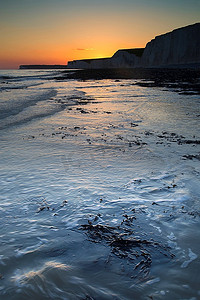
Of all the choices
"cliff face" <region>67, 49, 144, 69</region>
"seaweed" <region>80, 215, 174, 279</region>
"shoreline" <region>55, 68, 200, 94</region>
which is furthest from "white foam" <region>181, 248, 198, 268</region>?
"cliff face" <region>67, 49, 144, 69</region>

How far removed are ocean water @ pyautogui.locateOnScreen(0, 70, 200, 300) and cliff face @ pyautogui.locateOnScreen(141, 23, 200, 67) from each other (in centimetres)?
8399

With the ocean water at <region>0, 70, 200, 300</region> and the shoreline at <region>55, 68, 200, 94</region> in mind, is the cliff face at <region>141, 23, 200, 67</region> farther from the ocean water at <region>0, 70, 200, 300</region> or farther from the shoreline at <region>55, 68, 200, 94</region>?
the ocean water at <region>0, 70, 200, 300</region>

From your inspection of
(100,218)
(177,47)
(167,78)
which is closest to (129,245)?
(100,218)

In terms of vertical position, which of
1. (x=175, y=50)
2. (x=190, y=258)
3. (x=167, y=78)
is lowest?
(x=190, y=258)

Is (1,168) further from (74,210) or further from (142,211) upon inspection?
(142,211)

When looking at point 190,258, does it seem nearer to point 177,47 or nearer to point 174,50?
point 177,47

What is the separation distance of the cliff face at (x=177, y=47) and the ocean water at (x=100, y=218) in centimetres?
8399

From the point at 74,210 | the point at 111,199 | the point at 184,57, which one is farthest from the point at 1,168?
the point at 184,57

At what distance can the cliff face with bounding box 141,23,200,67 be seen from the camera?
75.9 metres

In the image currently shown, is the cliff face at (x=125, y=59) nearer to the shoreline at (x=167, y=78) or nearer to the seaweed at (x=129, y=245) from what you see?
the shoreline at (x=167, y=78)

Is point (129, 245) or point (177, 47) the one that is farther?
point (177, 47)

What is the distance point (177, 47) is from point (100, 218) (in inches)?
3609

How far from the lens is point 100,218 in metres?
3.53

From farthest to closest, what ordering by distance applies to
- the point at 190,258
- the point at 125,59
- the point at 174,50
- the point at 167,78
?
1. the point at 125,59
2. the point at 174,50
3. the point at 167,78
4. the point at 190,258
